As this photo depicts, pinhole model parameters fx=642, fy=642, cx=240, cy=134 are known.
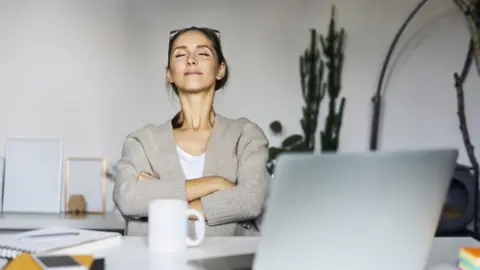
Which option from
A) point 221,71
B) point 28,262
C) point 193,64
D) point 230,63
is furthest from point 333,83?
point 28,262

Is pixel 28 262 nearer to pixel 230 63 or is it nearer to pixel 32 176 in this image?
pixel 32 176

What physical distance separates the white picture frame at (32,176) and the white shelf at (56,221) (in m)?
0.08

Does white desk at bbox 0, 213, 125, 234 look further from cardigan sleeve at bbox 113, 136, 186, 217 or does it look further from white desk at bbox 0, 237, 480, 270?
white desk at bbox 0, 237, 480, 270

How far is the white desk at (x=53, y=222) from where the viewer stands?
2.71 metres

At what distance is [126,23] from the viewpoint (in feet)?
9.79

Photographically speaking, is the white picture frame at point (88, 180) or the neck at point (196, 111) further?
the white picture frame at point (88, 180)

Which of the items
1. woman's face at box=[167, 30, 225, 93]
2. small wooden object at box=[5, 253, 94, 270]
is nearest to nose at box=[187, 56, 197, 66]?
woman's face at box=[167, 30, 225, 93]

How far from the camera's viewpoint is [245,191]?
1725 mm

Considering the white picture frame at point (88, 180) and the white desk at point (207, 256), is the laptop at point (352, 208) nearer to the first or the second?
the white desk at point (207, 256)

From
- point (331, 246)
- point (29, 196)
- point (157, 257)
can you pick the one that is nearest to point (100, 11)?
point (29, 196)

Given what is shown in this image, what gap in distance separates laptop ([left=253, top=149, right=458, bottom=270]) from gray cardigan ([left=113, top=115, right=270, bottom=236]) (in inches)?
27.4

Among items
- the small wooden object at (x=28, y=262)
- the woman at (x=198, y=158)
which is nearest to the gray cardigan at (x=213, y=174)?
the woman at (x=198, y=158)

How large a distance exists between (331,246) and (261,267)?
116 mm

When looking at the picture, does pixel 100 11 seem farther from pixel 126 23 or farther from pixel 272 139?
pixel 272 139
